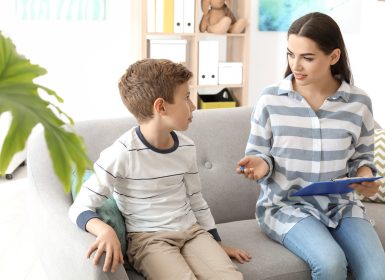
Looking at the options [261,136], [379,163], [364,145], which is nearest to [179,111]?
[261,136]

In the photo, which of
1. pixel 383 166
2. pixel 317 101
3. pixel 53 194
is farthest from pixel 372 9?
pixel 53 194

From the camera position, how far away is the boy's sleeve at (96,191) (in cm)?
156

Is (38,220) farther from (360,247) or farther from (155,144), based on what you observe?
(360,247)

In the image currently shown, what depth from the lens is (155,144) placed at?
1.72m

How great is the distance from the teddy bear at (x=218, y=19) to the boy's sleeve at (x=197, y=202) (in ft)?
7.87

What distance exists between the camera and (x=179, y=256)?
5.34 feet

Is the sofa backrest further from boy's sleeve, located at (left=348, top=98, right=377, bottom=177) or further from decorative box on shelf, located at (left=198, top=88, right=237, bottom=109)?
decorative box on shelf, located at (left=198, top=88, right=237, bottom=109)

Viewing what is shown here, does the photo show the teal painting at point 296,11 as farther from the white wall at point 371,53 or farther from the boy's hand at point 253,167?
the boy's hand at point 253,167

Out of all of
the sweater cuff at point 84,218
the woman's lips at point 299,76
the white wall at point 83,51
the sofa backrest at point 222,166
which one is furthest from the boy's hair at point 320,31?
the white wall at point 83,51

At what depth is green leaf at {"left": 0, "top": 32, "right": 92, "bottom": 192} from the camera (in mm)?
648

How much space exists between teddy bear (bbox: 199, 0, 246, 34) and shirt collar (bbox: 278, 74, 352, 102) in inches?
84.3

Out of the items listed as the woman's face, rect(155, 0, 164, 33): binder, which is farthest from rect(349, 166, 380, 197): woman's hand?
rect(155, 0, 164, 33): binder

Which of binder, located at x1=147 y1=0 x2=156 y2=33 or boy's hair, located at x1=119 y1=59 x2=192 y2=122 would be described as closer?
boy's hair, located at x1=119 y1=59 x2=192 y2=122

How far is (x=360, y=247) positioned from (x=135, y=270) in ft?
2.37
